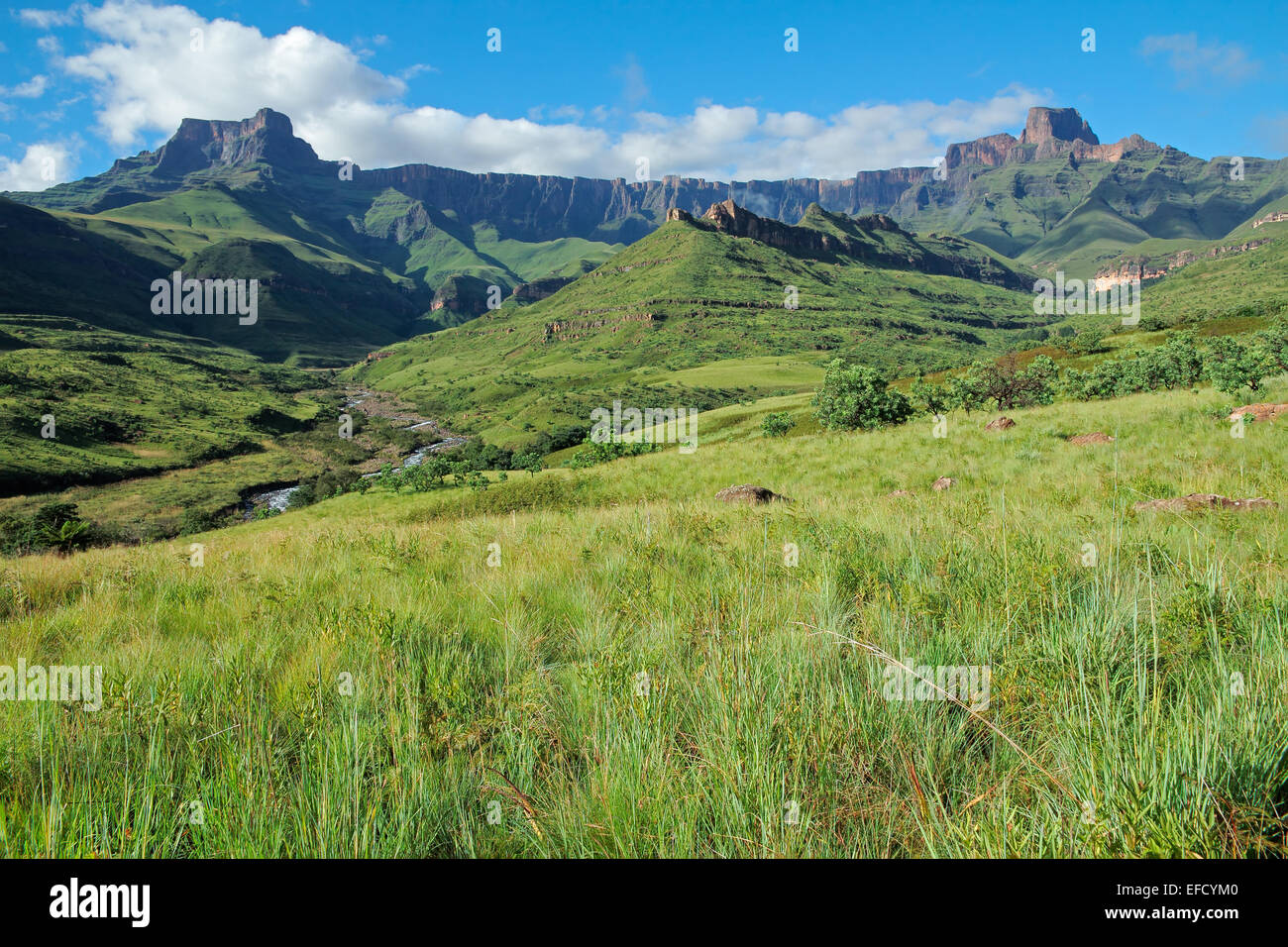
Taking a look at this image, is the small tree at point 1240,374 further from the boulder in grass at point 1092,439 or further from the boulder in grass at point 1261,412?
the boulder in grass at point 1092,439

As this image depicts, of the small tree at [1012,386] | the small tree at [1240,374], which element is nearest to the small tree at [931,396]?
the small tree at [1012,386]

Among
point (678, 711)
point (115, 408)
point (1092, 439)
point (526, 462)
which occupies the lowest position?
point (678, 711)

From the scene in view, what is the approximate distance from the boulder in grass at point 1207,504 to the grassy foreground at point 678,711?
1.30m

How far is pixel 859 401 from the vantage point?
40188 millimetres

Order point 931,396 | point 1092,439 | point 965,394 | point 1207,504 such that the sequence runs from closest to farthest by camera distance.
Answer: point 1207,504 < point 1092,439 < point 965,394 < point 931,396

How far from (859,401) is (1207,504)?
1383 inches

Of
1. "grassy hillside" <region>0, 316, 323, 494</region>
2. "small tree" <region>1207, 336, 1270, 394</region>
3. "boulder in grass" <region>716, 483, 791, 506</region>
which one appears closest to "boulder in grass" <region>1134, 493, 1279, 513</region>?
"boulder in grass" <region>716, 483, 791, 506</region>

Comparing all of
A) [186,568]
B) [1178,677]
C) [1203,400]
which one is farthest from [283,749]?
[1203,400]

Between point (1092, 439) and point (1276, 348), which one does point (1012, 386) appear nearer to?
point (1276, 348)

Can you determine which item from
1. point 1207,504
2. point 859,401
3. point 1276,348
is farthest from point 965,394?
point 1207,504

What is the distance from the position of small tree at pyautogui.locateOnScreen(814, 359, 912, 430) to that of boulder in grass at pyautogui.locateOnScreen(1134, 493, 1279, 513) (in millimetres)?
32144

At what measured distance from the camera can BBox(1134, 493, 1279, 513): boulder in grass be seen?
6.40 meters
